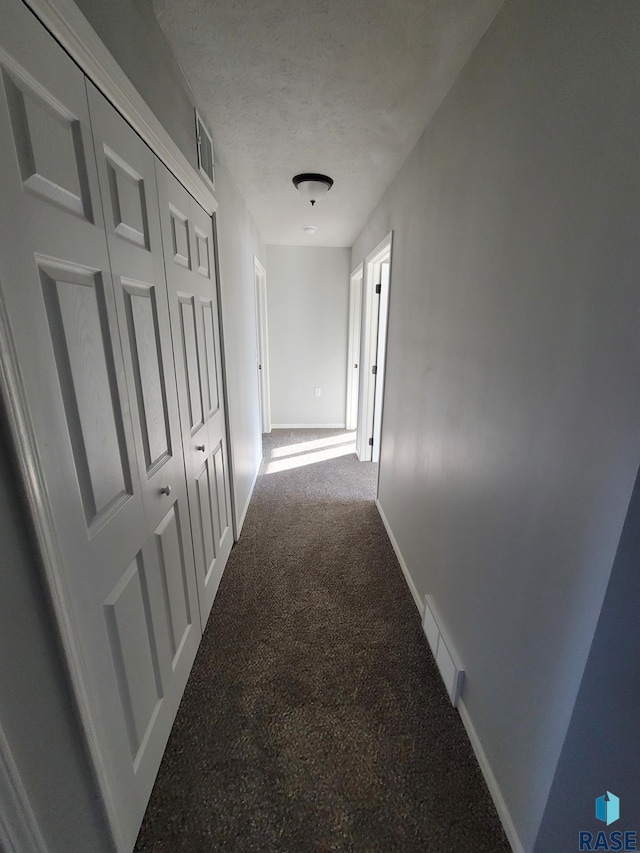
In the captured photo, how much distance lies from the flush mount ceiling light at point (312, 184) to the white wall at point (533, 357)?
863mm

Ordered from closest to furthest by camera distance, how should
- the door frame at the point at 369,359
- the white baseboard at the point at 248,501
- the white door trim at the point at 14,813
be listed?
the white door trim at the point at 14,813 < the white baseboard at the point at 248,501 < the door frame at the point at 369,359

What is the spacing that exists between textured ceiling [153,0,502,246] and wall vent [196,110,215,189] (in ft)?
0.25

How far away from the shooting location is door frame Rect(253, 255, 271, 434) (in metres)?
3.93

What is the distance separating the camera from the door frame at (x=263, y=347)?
12.9 feet

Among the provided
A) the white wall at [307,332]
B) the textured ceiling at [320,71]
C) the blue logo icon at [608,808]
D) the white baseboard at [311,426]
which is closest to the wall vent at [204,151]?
the textured ceiling at [320,71]

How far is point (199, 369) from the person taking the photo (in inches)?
64.6

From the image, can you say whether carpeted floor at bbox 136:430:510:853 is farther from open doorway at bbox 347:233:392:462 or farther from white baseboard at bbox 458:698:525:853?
open doorway at bbox 347:233:392:462

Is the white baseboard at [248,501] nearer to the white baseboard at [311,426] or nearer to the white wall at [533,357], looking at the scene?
the white baseboard at [311,426]

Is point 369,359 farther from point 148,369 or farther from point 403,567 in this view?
Answer: point 148,369

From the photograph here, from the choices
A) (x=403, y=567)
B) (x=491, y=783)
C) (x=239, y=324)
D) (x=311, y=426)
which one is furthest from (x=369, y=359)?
(x=491, y=783)

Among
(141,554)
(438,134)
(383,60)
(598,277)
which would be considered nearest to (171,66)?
(383,60)

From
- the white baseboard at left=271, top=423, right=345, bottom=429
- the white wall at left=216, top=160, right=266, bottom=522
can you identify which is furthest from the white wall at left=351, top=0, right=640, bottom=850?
the white baseboard at left=271, top=423, right=345, bottom=429

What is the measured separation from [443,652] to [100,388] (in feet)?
5.21

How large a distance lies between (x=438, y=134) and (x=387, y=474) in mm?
1940
